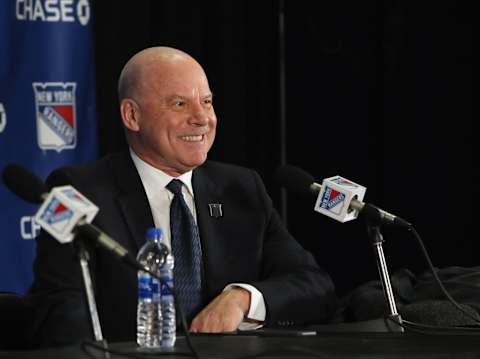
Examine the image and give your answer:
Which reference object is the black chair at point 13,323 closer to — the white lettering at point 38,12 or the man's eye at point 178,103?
the man's eye at point 178,103

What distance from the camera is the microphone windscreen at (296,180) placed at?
332cm

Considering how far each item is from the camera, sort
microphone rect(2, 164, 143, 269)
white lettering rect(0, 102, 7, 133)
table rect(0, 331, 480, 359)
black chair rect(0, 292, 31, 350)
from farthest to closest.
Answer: white lettering rect(0, 102, 7, 133) → black chair rect(0, 292, 31, 350) → table rect(0, 331, 480, 359) → microphone rect(2, 164, 143, 269)

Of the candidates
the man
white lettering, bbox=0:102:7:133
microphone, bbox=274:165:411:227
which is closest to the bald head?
the man

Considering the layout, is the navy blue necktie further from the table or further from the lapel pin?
the table

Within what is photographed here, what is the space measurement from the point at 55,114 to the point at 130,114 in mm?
1467

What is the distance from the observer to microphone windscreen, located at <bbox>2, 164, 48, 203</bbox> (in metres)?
2.84

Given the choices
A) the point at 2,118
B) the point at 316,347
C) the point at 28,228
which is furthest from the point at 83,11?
the point at 316,347

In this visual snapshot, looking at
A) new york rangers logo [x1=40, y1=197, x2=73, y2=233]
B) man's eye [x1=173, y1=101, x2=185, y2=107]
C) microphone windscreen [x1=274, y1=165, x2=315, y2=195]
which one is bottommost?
microphone windscreen [x1=274, y1=165, x2=315, y2=195]

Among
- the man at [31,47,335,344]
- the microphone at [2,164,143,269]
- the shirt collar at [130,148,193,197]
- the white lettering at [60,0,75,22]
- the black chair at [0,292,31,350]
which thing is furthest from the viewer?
the white lettering at [60,0,75,22]

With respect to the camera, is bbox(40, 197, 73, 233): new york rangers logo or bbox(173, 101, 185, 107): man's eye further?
bbox(173, 101, 185, 107): man's eye

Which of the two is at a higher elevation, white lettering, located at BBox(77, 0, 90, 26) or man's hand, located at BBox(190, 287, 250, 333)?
white lettering, located at BBox(77, 0, 90, 26)

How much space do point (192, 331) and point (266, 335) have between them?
0.89ft

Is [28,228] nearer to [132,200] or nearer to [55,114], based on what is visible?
[55,114]

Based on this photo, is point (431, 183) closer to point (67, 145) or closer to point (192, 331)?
point (67, 145)
